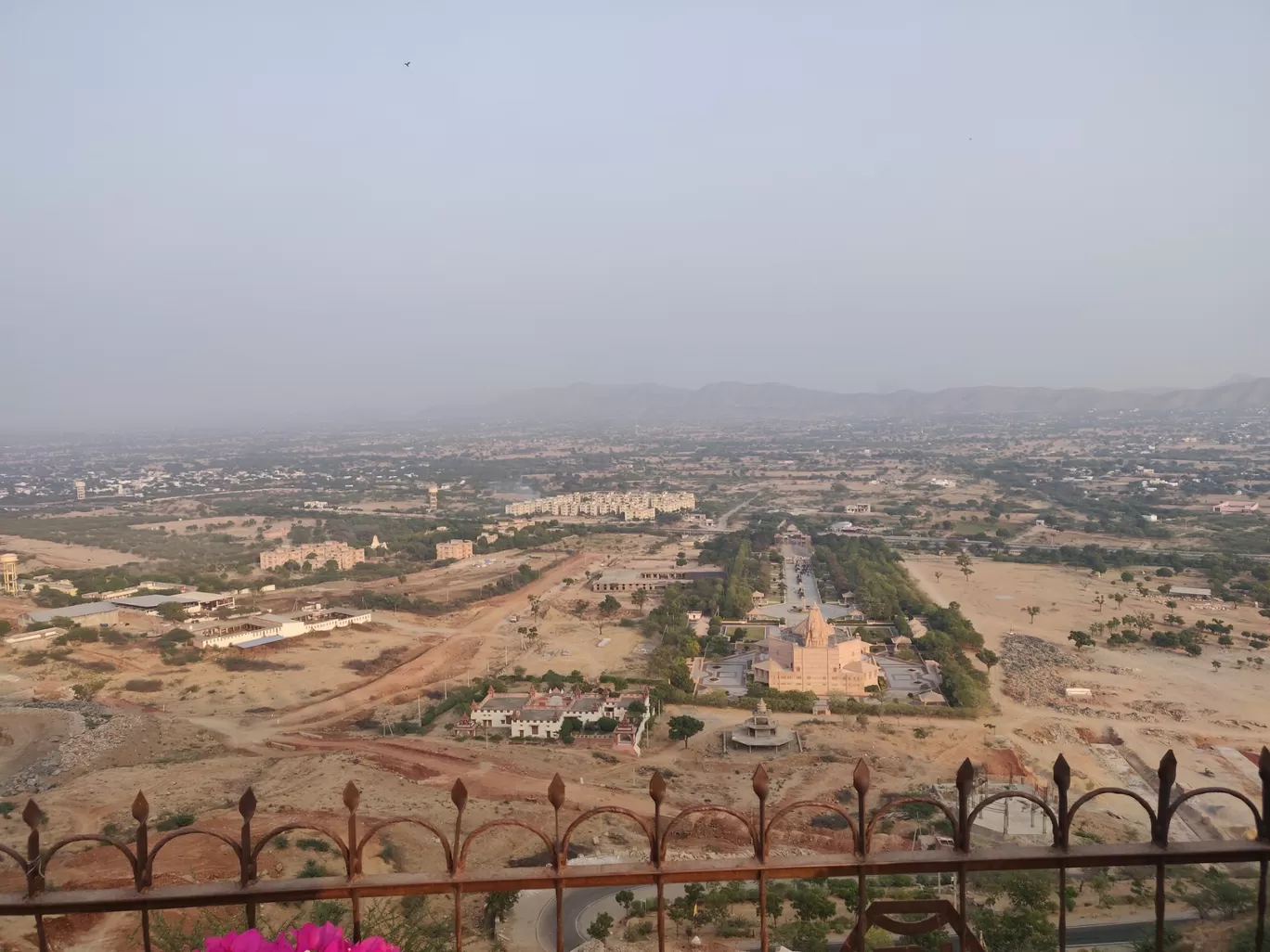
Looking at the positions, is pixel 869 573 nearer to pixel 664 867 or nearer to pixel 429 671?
pixel 429 671

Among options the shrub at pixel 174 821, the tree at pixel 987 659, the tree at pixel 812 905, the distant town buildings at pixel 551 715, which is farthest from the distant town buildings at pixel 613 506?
the tree at pixel 812 905

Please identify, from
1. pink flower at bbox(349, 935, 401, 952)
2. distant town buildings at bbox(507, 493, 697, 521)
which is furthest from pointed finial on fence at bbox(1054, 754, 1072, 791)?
distant town buildings at bbox(507, 493, 697, 521)

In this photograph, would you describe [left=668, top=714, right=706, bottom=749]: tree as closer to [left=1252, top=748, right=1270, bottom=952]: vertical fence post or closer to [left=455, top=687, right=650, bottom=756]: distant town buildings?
[left=455, top=687, right=650, bottom=756]: distant town buildings

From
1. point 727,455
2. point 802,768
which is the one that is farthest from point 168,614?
point 727,455

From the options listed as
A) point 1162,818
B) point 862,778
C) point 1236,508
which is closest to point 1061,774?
point 1162,818

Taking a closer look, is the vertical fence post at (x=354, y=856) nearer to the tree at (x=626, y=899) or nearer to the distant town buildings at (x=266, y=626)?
the tree at (x=626, y=899)
